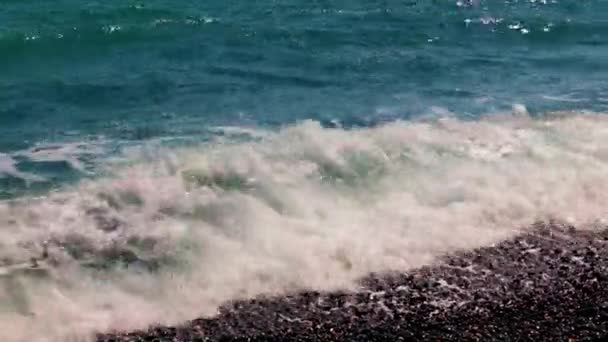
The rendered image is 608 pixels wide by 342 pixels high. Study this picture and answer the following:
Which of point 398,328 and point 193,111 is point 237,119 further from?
point 398,328

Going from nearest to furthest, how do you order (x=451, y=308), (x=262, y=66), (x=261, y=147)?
(x=451, y=308)
(x=261, y=147)
(x=262, y=66)

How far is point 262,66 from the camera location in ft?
69.0

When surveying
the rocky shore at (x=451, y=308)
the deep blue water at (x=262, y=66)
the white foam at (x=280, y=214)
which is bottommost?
the rocky shore at (x=451, y=308)

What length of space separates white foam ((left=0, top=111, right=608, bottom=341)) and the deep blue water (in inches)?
73.9

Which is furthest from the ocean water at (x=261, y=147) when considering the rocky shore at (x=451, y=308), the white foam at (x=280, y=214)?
the rocky shore at (x=451, y=308)

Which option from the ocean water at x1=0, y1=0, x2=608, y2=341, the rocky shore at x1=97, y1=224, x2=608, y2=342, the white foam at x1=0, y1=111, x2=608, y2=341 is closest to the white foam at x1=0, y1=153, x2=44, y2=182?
the ocean water at x1=0, y1=0, x2=608, y2=341

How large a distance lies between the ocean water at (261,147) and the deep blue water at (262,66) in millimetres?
75

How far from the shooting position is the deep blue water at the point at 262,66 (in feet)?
55.6

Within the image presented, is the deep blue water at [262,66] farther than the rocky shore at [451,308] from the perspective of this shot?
Yes

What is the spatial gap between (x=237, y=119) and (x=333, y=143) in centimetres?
303

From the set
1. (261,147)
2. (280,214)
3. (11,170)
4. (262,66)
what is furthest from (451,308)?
(262,66)

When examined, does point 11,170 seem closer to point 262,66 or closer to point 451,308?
point 262,66

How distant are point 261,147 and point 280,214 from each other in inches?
121

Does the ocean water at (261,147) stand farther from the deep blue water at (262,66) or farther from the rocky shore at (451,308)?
the rocky shore at (451,308)
